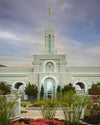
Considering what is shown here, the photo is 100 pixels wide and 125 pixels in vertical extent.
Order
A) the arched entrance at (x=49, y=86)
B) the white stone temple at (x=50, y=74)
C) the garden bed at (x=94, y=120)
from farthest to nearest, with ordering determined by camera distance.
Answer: the white stone temple at (x=50, y=74) < the arched entrance at (x=49, y=86) < the garden bed at (x=94, y=120)

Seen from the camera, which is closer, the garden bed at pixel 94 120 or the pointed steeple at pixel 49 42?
the garden bed at pixel 94 120

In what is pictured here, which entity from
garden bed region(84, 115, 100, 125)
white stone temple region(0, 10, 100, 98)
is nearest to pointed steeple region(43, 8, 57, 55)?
white stone temple region(0, 10, 100, 98)

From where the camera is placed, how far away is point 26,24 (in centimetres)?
1587

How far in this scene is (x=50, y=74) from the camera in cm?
2855

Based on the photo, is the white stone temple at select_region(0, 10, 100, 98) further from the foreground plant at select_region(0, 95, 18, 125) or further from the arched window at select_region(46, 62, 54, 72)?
the foreground plant at select_region(0, 95, 18, 125)

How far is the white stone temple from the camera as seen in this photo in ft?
93.6

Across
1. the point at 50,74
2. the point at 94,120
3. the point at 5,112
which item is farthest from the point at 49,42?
the point at 5,112

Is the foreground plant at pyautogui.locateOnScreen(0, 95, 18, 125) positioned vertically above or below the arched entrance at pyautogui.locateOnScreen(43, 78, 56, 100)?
below

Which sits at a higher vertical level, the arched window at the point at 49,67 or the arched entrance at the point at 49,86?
the arched window at the point at 49,67

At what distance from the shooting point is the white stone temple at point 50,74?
28.5 meters

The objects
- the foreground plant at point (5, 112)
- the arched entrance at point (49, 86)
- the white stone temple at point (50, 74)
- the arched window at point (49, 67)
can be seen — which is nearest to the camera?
the foreground plant at point (5, 112)

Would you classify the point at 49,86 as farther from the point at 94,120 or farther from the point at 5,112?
the point at 5,112

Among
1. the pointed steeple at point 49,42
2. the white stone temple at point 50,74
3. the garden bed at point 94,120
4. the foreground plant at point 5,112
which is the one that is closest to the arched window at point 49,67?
the white stone temple at point 50,74

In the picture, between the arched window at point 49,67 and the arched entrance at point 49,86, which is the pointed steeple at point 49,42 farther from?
the arched entrance at point 49,86
